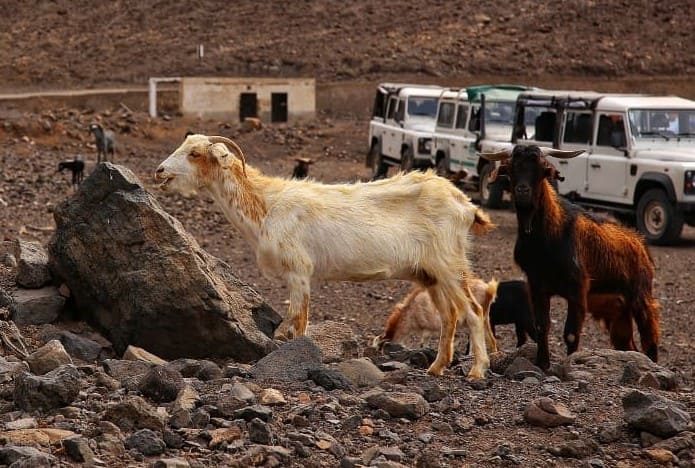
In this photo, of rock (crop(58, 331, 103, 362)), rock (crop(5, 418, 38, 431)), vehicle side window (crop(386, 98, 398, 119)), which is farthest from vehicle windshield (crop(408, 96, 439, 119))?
rock (crop(5, 418, 38, 431))

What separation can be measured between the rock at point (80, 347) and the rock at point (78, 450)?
2797 mm

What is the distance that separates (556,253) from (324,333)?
193 centimetres

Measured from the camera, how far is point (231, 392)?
23.4ft

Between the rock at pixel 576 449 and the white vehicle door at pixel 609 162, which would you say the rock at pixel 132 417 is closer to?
the rock at pixel 576 449

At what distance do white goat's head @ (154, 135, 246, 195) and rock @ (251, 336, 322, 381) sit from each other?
1.71 metres

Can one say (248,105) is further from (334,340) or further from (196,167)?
(196,167)

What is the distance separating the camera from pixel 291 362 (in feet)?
26.3

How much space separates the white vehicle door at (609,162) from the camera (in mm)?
19031

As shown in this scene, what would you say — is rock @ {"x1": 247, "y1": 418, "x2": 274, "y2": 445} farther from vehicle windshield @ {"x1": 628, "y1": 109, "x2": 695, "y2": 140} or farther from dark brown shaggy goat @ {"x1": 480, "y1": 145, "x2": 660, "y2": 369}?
vehicle windshield @ {"x1": 628, "y1": 109, "x2": 695, "y2": 140}

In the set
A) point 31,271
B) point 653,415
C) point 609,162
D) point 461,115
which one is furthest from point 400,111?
point 653,415

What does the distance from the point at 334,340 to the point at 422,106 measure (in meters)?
18.8

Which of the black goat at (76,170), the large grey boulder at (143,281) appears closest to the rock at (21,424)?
the large grey boulder at (143,281)

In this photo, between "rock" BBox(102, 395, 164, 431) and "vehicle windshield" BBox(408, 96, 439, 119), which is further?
"vehicle windshield" BBox(408, 96, 439, 119)

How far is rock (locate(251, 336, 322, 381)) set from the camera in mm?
7886
